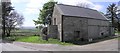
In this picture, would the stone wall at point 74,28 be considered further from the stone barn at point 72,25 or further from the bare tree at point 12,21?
the bare tree at point 12,21

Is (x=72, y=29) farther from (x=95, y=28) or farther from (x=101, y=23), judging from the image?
(x=101, y=23)

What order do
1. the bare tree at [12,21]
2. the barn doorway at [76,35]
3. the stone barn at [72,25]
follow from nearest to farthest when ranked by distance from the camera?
the stone barn at [72,25], the barn doorway at [76,35], the bare tree at [12,21]

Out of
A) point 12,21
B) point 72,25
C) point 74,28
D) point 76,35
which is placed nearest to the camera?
point 72,25

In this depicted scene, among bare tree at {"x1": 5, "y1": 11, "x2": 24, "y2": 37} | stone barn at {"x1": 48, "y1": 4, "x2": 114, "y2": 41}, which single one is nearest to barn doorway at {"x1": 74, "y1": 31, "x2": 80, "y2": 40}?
stone barn at {"x1": 48, "y1": 4, "x2": 114, "y2": 41}

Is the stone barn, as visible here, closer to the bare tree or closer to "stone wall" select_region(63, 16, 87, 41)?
"stone wall" select_region(63, 16, 87, 41)

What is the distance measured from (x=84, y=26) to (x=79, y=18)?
6.45 feet

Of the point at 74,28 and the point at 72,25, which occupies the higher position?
the point at 72,25

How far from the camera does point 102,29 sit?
38312mm

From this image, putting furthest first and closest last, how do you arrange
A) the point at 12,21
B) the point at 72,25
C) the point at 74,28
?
the point at 12,21 < the point at 74,28 < the point at 72,25

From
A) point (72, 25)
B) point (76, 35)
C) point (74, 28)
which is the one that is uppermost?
point (72, 25)

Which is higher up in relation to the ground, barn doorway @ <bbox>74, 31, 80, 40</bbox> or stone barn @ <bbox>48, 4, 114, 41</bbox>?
stone barn @ <bbox>48, 4, 114, 41</bbox>

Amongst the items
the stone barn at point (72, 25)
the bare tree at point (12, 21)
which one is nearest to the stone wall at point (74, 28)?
the stone barn at point (72, 25)

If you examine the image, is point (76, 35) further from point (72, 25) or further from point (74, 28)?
point (72, 25)

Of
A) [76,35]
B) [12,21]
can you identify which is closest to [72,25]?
[76,35]
